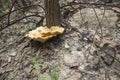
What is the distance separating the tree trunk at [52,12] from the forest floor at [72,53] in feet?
0.85

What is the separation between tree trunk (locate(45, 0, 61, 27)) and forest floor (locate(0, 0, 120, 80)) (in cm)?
26

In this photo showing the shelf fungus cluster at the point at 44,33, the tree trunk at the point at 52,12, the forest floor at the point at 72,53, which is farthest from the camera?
the tree trunk at the point at 52,12

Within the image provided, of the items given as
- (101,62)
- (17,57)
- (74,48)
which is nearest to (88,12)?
(74,48)

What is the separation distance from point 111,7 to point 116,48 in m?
1.24

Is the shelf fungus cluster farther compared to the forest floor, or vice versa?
the shelf fungus cluster

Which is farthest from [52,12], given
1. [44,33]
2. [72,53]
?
[72,53]

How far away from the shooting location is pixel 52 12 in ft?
14.3

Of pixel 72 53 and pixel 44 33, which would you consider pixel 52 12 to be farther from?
pixel 72 53

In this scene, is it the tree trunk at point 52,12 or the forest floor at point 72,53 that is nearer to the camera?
the forest floor at point 72,53

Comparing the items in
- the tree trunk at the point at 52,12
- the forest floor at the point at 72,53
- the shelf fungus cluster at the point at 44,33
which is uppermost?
the tree trunk at the point at 52,12

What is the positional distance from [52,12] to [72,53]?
91 cm

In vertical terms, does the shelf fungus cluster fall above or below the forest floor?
above

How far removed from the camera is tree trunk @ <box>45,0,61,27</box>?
169 inches

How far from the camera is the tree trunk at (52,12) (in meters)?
4.28
